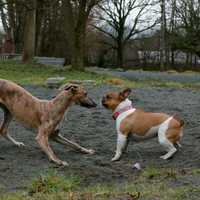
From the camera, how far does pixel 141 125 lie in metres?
7.10

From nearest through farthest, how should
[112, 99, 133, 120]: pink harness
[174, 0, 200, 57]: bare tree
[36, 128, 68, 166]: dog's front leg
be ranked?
1. [36, 128, 68, 166]: dog's front leg
2. [112, 99, 133, 120]: pink harness
3. [174, 0, 200, 57]: bare tree

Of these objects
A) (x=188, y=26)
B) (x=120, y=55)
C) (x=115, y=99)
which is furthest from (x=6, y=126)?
(x=120, y=55)

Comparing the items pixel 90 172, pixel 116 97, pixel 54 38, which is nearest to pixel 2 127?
pixel 116 97

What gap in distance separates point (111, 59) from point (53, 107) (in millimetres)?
48183

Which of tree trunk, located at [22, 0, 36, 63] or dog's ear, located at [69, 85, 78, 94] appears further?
tree trunk, located at [22, 0, 36, 63]

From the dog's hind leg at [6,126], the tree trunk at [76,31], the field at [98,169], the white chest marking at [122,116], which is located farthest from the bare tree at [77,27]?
the white chest marking at [122,116]

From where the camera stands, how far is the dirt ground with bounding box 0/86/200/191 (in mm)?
5938

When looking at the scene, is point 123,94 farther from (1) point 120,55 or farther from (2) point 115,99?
(1) point 120,55

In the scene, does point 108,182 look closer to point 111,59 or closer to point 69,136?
point 69,136

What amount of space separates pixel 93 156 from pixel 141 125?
0.75 meters

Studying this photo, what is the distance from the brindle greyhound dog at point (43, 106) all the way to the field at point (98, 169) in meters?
0.30

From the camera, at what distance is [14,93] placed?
737 centimetres

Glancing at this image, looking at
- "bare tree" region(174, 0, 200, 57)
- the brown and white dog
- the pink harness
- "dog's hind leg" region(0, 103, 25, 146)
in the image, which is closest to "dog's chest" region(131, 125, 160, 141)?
the brown and white dog

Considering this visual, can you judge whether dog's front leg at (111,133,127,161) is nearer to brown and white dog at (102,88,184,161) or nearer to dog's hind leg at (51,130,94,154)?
brown and white dog at (102,88,184,161)
